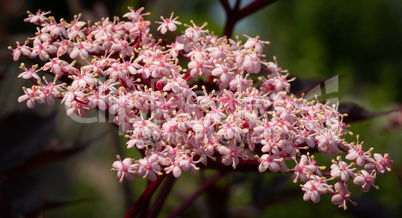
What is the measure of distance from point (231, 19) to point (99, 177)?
389 cm

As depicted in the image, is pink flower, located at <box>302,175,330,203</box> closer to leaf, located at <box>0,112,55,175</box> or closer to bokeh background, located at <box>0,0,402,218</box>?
bokeh background, located at <box>0,0,402,218</box>

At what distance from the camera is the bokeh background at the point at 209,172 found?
81cm

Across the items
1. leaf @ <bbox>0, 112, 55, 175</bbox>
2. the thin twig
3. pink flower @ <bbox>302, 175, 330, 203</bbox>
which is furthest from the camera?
leaf @ <bbox>0, 112, 55, 175</bbox>

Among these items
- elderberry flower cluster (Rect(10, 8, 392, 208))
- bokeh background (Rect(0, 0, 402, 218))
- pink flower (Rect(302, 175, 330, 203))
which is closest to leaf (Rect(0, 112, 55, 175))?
bokeh background (Rect(0, 0, 402, 218))

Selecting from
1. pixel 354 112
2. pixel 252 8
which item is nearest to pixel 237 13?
pixel 252 8

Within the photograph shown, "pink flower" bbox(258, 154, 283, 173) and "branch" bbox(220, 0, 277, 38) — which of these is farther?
"branch" bbox(220, 0, 277, 38)

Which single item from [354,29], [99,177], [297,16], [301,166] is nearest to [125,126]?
[301,166]

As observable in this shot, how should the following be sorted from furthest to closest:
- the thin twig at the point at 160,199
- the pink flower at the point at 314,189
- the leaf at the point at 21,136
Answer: the leaf at the point at 21,136 → the thin twig at the point at 160,199 → the pink flower at the point at 314,189

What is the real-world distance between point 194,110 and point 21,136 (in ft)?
1.31

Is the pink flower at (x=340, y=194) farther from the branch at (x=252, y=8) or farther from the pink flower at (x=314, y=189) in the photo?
the branch at (x=252, y=8)

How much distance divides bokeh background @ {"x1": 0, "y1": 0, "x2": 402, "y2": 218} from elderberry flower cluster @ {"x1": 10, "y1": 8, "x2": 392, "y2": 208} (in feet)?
0.54

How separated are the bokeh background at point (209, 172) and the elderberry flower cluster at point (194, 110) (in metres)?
0.16

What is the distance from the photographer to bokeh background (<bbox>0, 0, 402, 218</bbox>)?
81 centimetres

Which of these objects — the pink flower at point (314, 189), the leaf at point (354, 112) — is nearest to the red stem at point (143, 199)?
the pink flower at point (314, 189)
